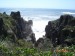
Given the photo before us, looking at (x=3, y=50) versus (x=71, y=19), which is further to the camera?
(x=71, y=19)

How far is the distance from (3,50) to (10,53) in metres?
0.35

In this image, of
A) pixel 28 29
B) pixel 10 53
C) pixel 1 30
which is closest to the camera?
pixel 10 53

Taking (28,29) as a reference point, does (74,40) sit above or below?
above

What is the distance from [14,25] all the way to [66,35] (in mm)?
13637

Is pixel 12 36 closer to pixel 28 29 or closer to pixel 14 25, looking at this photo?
pixel 14 25

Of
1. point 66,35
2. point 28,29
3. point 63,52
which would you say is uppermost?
point 63,52

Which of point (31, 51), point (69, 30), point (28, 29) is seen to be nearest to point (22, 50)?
point (31, 51)

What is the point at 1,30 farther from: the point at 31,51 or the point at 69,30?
the point at 31,51

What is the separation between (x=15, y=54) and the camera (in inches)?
455

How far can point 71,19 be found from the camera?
3684 centimetres

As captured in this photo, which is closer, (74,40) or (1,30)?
(74,40)

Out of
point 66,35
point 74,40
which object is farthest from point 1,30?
point 74,40

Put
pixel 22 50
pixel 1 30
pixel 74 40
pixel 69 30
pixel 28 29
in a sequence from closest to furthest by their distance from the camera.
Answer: pixel 22 50 < pixel 74 40 < pixel 69 30 < pixel 1 30 < pixel 28 29

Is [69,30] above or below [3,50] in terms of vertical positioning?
below
